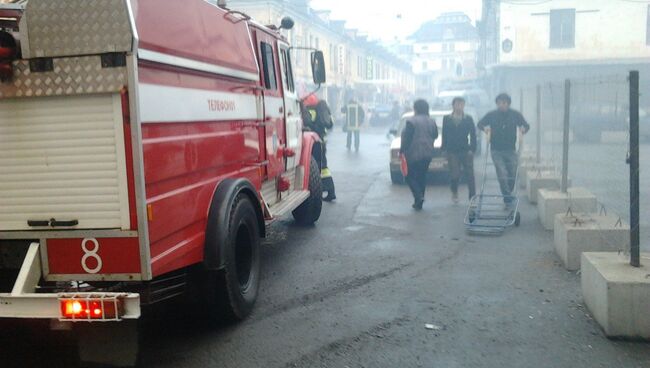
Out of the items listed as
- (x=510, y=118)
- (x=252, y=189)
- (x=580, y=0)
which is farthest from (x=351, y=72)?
(x=252, y=189)

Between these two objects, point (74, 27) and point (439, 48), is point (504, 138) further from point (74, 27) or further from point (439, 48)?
point (439, 48)

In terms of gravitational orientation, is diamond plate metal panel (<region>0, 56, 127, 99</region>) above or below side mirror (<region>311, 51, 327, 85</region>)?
below

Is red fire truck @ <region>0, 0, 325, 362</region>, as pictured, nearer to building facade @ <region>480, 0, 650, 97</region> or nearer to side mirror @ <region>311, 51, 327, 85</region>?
side mirror @ <region>311, 51, 327, 85</region>

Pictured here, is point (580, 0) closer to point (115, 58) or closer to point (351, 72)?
point (351, 72)

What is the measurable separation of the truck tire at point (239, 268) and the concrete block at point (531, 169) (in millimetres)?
6584

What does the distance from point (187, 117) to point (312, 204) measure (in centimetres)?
455

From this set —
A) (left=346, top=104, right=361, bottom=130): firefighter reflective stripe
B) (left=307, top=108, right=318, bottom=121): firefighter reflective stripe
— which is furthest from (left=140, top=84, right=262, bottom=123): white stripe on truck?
(left=346, top=104, right=361, bottom=130): firefighter reflective stripe

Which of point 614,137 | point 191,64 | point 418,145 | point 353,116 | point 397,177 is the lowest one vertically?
point 397,177

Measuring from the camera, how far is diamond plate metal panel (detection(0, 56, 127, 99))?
3.41 meters

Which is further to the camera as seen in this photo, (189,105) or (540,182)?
(540,182)

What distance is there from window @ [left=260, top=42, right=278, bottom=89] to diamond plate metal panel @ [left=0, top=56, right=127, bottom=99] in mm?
2982

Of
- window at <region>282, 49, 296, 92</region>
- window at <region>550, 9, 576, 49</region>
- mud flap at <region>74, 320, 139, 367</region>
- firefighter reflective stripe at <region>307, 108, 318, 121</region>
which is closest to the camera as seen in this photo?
mud flap at <region>74, 320, 139, 367</region>

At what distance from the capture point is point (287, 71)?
7391 millimetres

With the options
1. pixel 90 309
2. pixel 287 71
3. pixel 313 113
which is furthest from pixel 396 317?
pixel 313 113
